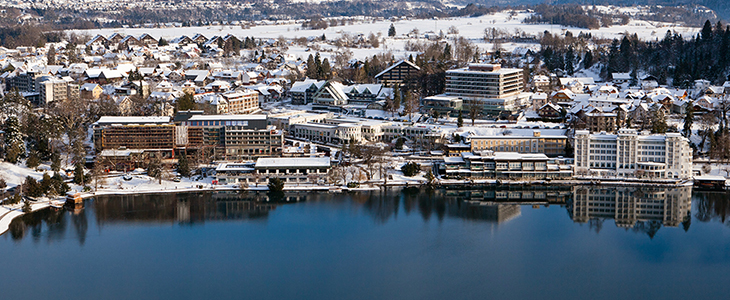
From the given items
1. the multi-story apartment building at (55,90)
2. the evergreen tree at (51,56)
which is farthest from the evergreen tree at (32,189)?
the evergreen tree at (51,56)

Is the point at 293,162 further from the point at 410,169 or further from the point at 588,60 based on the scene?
the point at 588,60

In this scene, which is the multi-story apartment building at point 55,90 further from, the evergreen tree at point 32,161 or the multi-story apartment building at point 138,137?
the evergreen tree at point 32,161

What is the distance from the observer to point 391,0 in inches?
2589

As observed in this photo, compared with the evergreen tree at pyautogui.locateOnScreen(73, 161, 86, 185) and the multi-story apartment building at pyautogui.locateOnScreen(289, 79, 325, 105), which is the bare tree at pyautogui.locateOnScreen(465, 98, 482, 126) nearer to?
the multi-story apartment building at pyautogui.locateOnScreen(289, 79, 325, 105)

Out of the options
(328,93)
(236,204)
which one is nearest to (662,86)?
(328,93)

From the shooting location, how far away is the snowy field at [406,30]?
113ft

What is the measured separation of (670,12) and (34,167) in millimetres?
38946

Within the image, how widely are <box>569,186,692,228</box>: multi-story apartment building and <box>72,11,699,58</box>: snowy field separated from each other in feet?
54.7

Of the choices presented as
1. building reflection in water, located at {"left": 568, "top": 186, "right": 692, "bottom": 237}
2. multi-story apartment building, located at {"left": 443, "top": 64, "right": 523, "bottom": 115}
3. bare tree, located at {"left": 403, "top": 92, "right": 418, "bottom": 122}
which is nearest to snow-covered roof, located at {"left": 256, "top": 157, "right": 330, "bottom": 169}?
building reflection in water, located at {"left": 568, "top": 186, "right": 692, "bottom": 237}

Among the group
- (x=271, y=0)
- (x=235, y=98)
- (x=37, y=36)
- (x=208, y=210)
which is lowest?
(x=208, y=210)

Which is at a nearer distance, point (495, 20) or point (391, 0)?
point (495, 20)

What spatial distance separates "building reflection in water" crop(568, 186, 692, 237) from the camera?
12664 mm

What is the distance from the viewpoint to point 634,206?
13.6 meters

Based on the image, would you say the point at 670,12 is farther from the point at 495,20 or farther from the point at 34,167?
the point at 34,167
